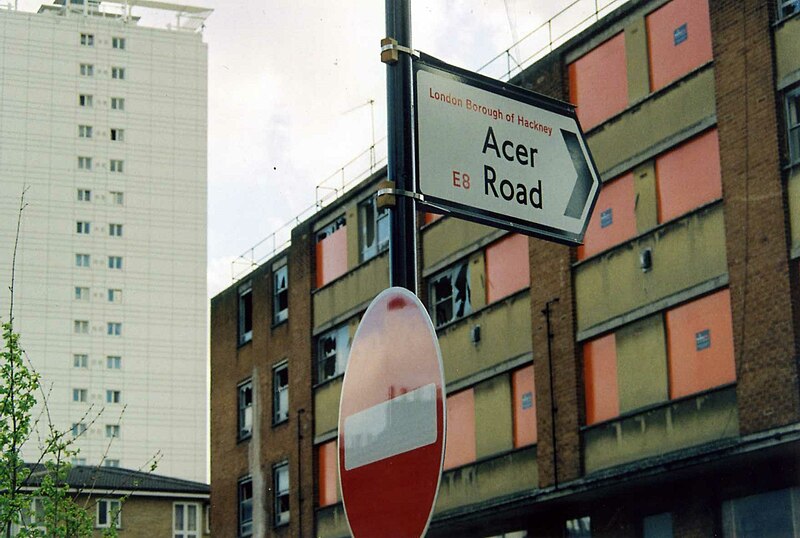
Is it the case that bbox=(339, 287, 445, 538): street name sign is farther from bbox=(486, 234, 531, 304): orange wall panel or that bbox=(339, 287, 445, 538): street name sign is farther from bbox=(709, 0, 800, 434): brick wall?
bbox=(486, 234, 531, 304): orange wall panel

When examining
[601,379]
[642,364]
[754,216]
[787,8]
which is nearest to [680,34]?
[787,8]

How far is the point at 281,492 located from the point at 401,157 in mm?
39949

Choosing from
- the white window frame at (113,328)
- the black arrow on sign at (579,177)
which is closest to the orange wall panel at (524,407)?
the black arrow on sign at (579,177)

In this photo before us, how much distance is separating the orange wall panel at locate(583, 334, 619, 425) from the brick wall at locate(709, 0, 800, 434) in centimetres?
405

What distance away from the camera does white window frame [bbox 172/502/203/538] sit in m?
69.2

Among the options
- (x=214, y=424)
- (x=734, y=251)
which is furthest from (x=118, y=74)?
(x=734, y=251)

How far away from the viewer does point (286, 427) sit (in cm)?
4409

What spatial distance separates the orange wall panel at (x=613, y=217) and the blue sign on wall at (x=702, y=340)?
3.21m

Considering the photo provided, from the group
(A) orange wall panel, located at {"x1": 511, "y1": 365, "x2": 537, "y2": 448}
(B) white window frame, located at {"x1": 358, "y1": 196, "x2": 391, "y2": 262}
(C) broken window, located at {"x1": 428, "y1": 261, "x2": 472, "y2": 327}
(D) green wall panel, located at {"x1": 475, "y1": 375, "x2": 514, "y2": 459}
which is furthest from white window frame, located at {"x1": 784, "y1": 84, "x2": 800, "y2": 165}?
(B) white window frame, located at {"x1": 358, "y1": 196, "x2": 391, "y2": 262}

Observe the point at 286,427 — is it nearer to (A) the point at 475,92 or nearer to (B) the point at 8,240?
(A) the point at 475,92

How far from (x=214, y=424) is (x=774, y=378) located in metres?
27.8

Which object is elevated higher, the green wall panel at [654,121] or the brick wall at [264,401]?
the green wall panel at [654,121]

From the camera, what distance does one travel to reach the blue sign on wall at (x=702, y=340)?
2720 centimetres

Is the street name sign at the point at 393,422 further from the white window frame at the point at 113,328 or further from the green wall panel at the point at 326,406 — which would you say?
the white window frame at the point at 113,328
